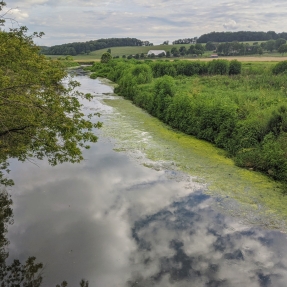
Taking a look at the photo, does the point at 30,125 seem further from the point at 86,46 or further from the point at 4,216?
the point at 86,46

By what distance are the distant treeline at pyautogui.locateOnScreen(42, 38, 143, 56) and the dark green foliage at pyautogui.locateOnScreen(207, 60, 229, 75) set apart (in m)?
81.7

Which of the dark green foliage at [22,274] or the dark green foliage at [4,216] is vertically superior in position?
the dark green foliage at [4,216]

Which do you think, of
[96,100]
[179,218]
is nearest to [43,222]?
[179,218]

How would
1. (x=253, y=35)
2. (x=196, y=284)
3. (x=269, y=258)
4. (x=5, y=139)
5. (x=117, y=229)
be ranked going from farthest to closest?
(x=253, y=35) < (x=117, y=229) < (x=5, y=139) < (x=269, y=258) < (x=196, y=284)

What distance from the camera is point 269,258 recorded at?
9.60m

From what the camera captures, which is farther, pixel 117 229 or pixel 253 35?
pixel 253 35

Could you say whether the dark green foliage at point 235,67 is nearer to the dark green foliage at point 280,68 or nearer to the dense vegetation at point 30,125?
the dark green foliage at point 280,68

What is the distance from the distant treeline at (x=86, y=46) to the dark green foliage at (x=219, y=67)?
268 feet

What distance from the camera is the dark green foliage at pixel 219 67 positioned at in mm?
50688

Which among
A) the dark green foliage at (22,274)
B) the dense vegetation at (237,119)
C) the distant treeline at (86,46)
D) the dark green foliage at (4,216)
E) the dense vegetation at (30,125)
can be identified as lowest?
the dark green foliage at (22,274)

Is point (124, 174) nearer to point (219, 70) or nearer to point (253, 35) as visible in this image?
point (219, 70)

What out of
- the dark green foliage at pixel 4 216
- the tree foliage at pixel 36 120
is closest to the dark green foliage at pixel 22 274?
the dark green foliage at pixel 4 216

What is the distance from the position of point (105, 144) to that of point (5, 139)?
990cm

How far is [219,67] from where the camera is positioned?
51562mm
